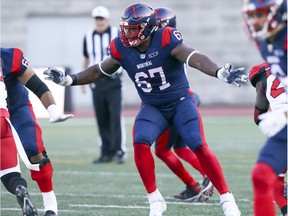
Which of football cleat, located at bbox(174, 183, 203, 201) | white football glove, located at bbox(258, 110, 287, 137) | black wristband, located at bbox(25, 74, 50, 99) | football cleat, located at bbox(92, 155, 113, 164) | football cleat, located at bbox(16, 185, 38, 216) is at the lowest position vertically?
football cleat, located at bbox(92, 155, 113, 164)

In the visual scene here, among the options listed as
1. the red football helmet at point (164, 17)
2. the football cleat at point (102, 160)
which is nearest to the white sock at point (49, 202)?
the red football helmet at point (164, 17)

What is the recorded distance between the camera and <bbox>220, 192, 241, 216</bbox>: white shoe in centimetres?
489

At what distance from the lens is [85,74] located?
5.53 metres

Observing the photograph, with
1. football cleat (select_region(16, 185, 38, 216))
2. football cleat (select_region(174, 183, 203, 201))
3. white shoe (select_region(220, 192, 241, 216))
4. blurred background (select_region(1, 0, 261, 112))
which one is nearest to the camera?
football cleat (select_region(16, 185, 38, 216))

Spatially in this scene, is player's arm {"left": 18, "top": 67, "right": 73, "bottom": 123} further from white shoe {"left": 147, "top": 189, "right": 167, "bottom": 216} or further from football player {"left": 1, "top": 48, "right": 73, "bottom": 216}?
white shoe {"left": 147, "top": 189, "right": 167, "bottom": 216}

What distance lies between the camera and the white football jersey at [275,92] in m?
4.99

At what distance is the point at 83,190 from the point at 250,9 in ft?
10.2

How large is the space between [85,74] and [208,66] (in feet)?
3.24

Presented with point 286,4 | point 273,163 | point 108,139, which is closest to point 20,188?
point 273,163

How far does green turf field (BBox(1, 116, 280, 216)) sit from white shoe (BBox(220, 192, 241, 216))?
341mm

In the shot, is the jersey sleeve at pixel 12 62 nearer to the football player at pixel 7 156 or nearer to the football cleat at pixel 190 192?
the football player at pixel 7 156

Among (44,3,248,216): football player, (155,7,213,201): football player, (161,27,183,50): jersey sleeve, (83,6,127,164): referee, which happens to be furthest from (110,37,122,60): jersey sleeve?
(83,6,127,164): referee

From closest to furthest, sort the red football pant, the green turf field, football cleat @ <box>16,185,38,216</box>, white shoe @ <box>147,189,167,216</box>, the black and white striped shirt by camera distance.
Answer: the red football pant, football cleat @ <box>16,185,38,216</box>, white shoe @ <box>147,189,167,216</box>, the green turf field, the black and white striped shirt

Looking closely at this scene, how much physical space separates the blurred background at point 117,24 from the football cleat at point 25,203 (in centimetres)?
1440
